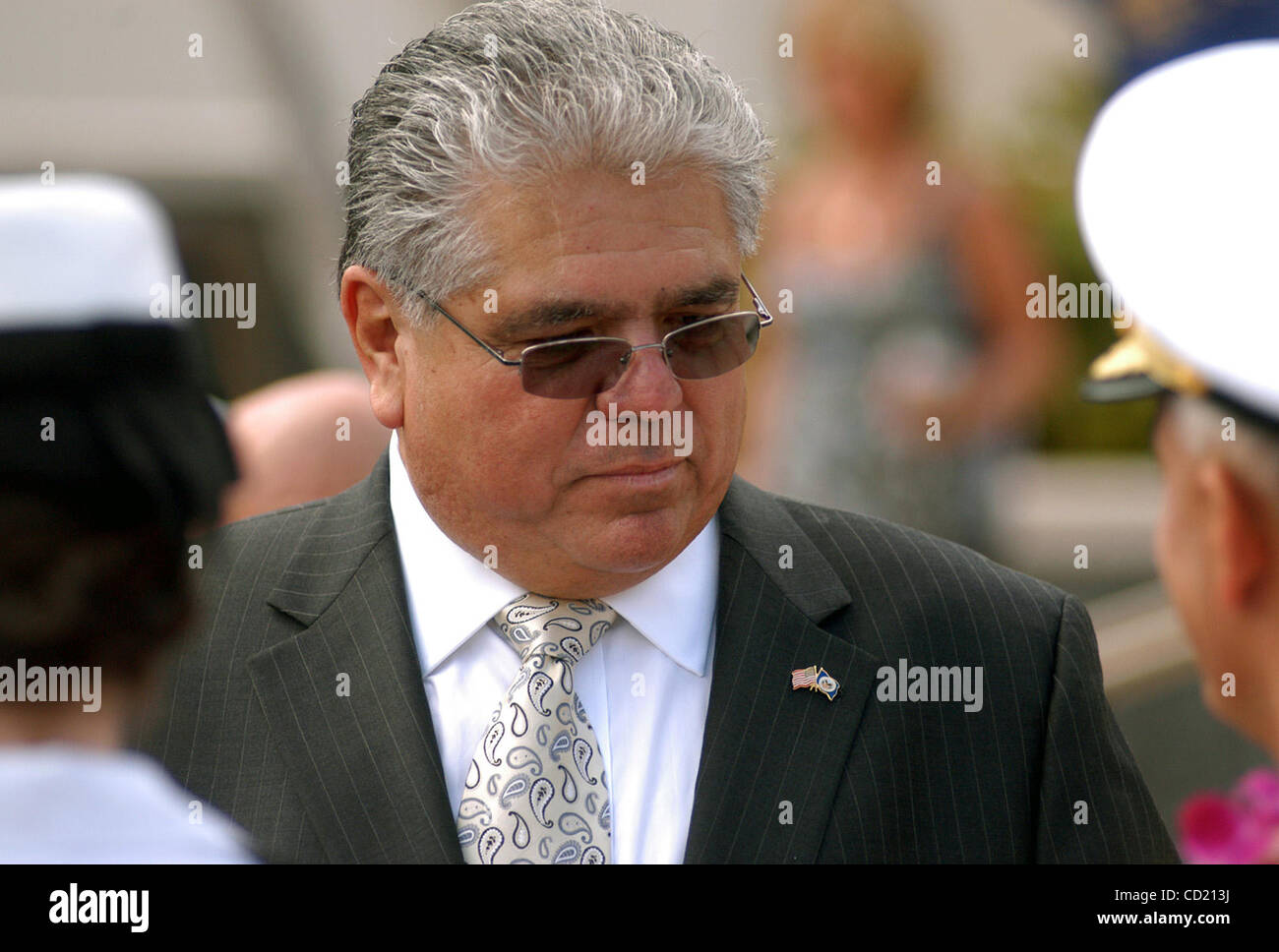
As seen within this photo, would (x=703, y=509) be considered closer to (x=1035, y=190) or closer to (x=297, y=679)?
(x=297, y=679)

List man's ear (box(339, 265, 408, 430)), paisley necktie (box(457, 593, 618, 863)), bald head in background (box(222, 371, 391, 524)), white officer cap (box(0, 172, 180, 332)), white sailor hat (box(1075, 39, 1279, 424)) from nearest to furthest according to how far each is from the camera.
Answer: white officer cap (box(0, 172, 180, 332)) → white sailor hat (box(1075, 39, 1279, 424)) → paisley necktie (box(457, 593, 618, 863)) → man's ear (box(339, 265, 408, 430)) → bald head in background (box(222, 371, 391, 524))

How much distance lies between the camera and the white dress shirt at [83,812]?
1445 mm

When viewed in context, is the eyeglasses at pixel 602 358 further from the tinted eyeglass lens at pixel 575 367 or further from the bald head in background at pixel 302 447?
the bald head in background at pixel 302 447

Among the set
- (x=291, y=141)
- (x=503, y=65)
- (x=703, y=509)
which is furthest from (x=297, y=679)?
(x=291, y=141)

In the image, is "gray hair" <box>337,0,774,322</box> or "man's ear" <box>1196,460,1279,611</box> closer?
"man's ear" <box>1196,460,1279,611</box>

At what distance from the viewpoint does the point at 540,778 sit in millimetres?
2234

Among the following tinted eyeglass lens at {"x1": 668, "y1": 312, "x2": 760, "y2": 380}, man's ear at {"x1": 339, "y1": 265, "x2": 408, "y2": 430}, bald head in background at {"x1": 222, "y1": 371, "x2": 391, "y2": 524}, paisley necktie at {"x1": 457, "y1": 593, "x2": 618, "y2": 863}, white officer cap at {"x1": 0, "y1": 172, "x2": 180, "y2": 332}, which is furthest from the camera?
bald head in background at {"x1": 222, "y1": 371, "x2": 391, "y2": 524}

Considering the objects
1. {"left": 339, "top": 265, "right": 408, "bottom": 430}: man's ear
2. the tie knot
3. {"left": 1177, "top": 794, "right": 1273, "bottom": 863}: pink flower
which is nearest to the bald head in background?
{"left": 339, "top": 265, "right": 408, "bottom": 430}: man's ear

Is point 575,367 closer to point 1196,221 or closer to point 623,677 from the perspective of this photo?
point 623,677

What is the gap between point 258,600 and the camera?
252cm

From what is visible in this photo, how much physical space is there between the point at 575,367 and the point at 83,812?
1062 mm

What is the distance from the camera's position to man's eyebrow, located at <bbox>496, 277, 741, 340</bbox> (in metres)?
2.29

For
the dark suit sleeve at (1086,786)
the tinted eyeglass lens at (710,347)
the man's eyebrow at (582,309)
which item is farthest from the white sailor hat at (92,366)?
the dark suit sleeve at (1086,786)

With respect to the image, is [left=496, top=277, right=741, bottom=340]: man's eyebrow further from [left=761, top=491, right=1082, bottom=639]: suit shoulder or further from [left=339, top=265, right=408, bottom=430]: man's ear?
[left=761, top=491, right=1082, bottom=639]: suit shoulder
